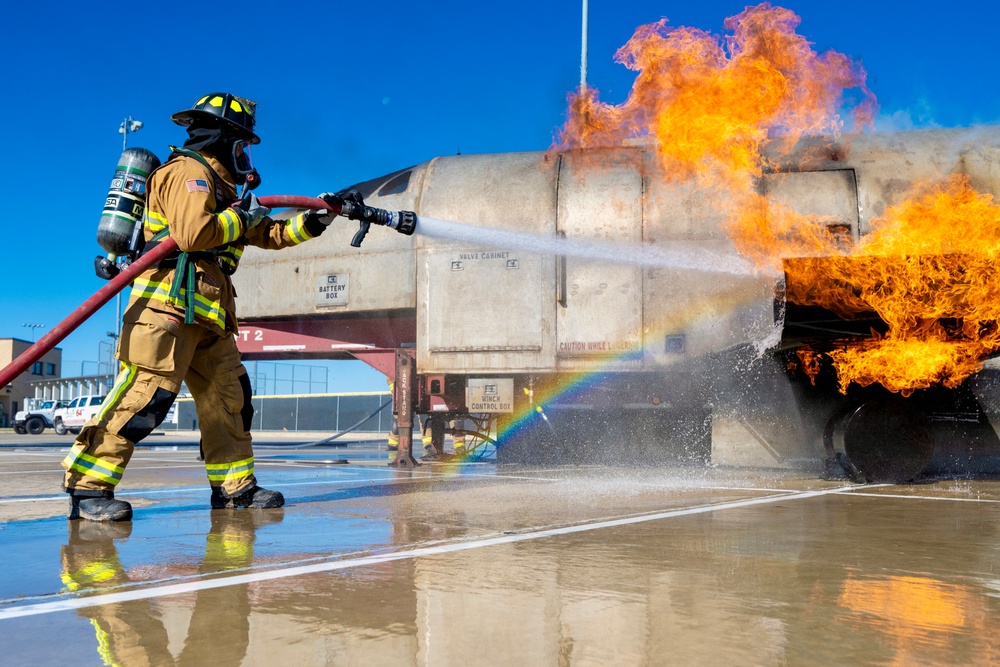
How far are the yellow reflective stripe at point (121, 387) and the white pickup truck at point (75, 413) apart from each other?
97.1 ft

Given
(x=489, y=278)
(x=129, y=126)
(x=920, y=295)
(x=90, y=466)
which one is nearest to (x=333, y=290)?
(x=489, y=278)

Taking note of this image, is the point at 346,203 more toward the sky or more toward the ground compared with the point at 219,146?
more toward the ground

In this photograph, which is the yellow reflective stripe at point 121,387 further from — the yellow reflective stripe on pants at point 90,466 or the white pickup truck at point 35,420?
the white pickup truck at point 35,420

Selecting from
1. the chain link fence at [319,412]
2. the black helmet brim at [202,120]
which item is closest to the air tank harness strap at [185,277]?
the black helmet brim at [202,120]

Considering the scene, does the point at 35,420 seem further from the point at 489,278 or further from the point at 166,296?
the point at 166,296

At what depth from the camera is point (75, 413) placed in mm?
32750

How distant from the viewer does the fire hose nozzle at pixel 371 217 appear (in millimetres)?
5422

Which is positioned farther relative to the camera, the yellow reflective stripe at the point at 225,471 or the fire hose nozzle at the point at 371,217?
the fire hose nozzle at the point at 371,217

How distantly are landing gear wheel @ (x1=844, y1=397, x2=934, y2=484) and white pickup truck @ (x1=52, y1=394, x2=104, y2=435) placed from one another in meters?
30.0

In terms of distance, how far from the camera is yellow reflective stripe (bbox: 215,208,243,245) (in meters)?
4.59

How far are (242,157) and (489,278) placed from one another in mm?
4417

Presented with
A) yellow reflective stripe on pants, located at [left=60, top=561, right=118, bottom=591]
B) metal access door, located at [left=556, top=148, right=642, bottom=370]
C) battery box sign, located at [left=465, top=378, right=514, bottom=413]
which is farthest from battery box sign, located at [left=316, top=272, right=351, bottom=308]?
yellow reflective stripe on pants, located at [left=60, top=561, right=118, bottom=591]

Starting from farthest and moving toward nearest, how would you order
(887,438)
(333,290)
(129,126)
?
(129,126), (333,290), (887,438)

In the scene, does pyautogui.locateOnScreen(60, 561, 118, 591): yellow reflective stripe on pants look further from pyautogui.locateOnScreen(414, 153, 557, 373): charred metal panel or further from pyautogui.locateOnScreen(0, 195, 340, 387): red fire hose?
pyautogui.locateOnScreen(414, 153, 557, 373): charred metal panel
